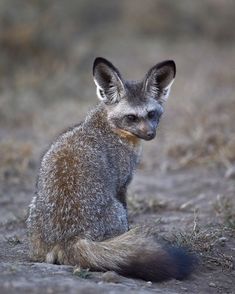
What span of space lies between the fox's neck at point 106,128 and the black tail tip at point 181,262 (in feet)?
5.20

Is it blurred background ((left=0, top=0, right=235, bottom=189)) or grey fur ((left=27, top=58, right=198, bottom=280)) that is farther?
blurred background ((left=0, top=0, right=235, bottom=189))

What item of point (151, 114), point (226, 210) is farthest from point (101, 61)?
point (226, 210)

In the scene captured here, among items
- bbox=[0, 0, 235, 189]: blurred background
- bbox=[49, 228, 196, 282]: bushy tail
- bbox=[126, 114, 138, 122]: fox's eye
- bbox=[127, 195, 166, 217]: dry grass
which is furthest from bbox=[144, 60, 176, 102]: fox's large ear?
bbox=[0, 0, 235, 189]: blurred background

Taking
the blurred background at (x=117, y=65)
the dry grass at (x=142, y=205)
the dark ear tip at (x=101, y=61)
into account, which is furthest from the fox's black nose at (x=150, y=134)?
the blurred background at (x=117, y=65)

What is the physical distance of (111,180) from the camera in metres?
7.12

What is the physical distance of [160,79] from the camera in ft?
26.1

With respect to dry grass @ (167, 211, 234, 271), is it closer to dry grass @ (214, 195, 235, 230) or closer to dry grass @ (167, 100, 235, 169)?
dry grass @ (214, 195, 235, 230)

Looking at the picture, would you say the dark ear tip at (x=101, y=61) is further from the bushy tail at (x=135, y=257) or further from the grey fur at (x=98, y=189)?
the bushy tail at (x=135, y=257)

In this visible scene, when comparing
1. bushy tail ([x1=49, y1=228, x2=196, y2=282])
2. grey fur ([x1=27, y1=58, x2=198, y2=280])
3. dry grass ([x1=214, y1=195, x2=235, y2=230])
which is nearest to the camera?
bushy tail ([x1=49, y1=228, x2=196, y2=282])

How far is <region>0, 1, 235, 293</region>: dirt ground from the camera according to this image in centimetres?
648

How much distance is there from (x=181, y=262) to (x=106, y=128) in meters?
1.82

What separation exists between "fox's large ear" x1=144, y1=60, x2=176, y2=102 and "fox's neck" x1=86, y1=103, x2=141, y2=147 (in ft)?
1.66

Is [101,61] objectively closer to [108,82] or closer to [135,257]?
[108,82]

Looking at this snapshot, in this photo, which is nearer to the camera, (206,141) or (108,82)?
(108,82)
